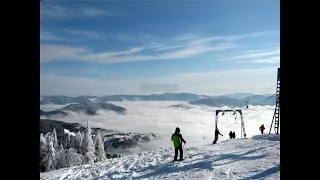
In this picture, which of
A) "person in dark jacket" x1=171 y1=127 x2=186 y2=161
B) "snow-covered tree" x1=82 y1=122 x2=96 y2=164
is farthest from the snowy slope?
"snow-covered tree" x1=82 y1=122 x2=96 y2=164

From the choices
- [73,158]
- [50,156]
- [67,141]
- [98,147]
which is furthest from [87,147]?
[67,141]

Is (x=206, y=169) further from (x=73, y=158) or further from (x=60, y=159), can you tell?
(x=60, y=159)

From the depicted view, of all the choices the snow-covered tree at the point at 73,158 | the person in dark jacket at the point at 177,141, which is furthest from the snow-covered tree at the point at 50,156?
the person in dark jacket at the point at 177,141

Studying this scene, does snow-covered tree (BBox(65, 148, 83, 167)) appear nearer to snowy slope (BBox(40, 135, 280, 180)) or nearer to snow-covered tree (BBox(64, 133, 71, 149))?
snow-covered tree (BBox(64, 133, 71, 149))

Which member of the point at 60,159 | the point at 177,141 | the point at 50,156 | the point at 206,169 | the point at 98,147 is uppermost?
the point at 177,141

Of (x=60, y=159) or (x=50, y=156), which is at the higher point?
(x=50, y=156)

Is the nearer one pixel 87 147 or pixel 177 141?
pixel 177 141

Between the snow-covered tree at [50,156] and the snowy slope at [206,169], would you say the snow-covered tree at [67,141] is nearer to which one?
the snow-covered tree at [50,156]

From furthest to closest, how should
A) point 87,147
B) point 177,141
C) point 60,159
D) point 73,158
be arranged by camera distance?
point 60,159 → point 87,147 → point 73,158 → point 177,141
